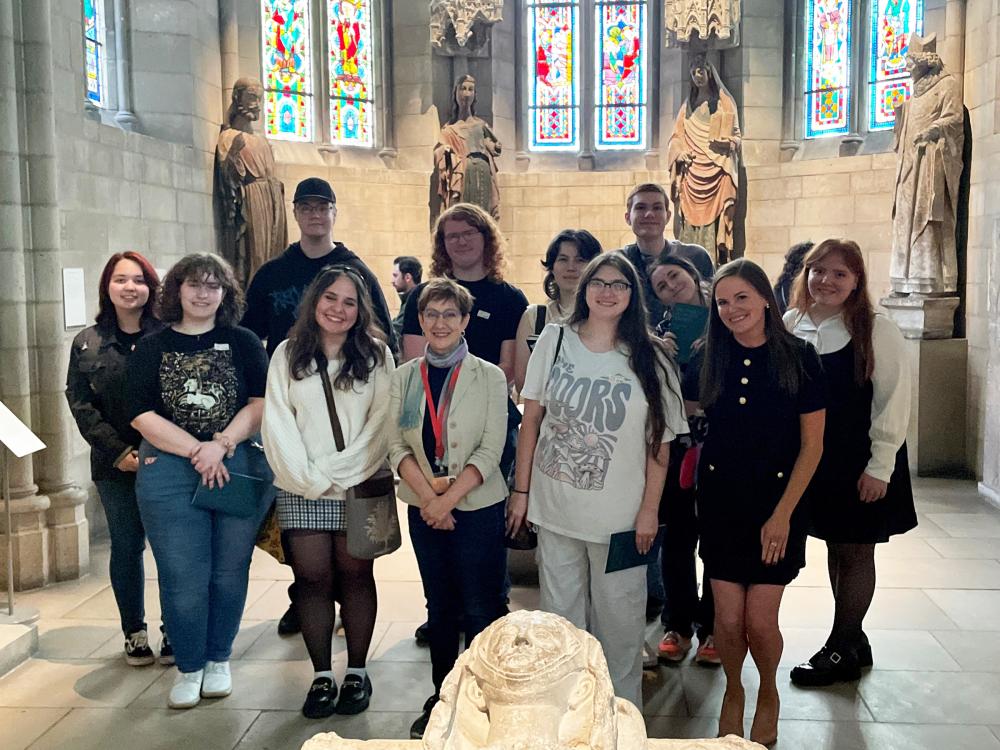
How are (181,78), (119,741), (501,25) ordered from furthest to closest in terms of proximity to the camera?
(501,25) → (181,78) → (119,741)

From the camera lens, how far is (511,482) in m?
3.59

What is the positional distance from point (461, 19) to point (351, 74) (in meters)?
1.39

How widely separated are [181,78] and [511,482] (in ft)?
19.8

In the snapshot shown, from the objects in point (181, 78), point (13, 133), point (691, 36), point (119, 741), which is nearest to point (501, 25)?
point (691, 36)

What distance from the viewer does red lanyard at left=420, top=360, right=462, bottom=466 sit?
3275 millimetres

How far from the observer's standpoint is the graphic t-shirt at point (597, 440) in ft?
10.1

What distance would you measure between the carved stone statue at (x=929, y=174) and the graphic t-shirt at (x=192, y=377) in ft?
19.3

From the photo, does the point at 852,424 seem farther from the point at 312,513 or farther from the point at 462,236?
the point at 312,513

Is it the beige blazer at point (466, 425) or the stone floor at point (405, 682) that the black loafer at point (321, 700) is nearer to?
the stone floor at point (405, 682)

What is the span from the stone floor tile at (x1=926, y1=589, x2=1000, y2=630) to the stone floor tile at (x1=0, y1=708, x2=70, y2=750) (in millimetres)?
3496

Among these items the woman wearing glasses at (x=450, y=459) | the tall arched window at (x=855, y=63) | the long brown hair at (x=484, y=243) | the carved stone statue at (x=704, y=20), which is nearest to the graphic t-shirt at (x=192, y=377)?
the woman wearing glasses at (x=450, y=459)

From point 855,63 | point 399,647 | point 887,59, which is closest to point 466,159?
point 855,63

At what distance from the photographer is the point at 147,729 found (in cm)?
335

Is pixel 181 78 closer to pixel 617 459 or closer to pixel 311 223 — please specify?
pixel 311 223
